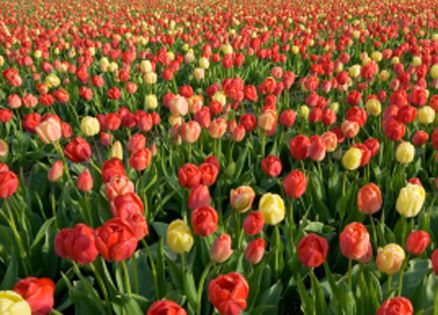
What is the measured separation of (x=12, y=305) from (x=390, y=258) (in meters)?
1.21

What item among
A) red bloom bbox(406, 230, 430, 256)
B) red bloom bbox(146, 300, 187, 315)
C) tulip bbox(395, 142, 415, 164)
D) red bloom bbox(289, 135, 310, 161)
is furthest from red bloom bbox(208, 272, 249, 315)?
tulip bbox(395, 142, 415, 164)

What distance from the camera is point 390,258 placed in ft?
5.66

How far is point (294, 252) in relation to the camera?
91.2 inches

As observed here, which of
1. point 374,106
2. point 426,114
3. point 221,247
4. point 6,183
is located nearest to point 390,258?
point 221,247

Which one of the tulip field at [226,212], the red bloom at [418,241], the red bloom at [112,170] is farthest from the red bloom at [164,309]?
the red bloom at [112,170]

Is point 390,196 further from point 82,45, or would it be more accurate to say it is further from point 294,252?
point 82,45

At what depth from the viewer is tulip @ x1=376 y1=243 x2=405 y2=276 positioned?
172 centimetres

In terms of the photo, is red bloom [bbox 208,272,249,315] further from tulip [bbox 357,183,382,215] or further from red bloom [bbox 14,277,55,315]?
tulip [bbox 357,183,382,215]

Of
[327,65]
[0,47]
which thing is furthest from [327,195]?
[0,47]

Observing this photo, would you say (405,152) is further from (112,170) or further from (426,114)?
(112,170)

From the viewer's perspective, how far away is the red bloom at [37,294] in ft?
4.63

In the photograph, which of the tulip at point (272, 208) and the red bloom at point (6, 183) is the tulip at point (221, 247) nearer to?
the tulip at point (272, 208)

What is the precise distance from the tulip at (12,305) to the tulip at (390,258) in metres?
1.16

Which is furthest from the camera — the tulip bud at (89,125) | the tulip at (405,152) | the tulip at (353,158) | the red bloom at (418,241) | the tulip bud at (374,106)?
the tulip bud at (374,106)
